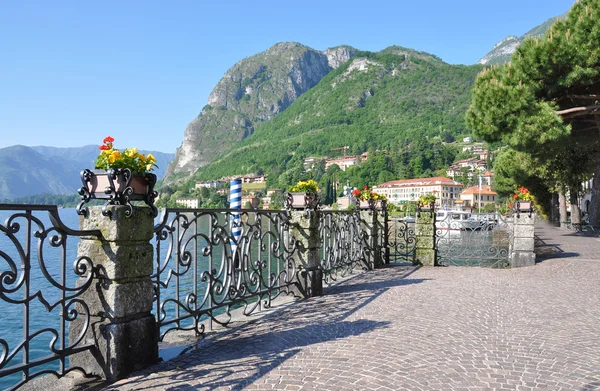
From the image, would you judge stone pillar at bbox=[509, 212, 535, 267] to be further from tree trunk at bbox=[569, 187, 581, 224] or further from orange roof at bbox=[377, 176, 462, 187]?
orange roof at bbox=[377, 176, 462, 187]

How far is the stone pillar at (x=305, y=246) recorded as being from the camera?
23.3 feet

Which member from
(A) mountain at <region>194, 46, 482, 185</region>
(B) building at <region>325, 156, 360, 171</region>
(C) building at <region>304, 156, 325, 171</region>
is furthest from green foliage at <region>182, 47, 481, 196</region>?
(B) building at <region>325, 156, 360, 171</region>

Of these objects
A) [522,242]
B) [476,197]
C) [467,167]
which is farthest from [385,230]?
[467,167]

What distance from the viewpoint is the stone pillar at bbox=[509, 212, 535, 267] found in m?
11.4

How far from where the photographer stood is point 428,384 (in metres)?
3.45

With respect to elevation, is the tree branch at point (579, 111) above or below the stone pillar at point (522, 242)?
above

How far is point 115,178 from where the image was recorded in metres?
3.51

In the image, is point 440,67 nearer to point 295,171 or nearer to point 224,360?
point 295,171

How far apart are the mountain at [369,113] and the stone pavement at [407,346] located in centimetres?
13041

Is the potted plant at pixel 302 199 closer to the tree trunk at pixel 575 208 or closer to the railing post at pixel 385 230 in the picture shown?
the railing post at pixel 385 230

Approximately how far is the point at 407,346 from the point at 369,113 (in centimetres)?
16577

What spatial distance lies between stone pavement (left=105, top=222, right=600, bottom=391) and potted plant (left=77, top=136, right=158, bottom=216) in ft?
4.60

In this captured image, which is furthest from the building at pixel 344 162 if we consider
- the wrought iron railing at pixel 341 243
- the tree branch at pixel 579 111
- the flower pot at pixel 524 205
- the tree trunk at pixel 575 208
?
the wrought iron railing at pixel 341 243

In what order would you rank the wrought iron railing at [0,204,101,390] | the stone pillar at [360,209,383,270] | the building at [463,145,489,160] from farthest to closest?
the building at [463,145,489,160] < the stone pillar at [360,209,383,270] < the wrought iron railing at [0,204,101,390]
